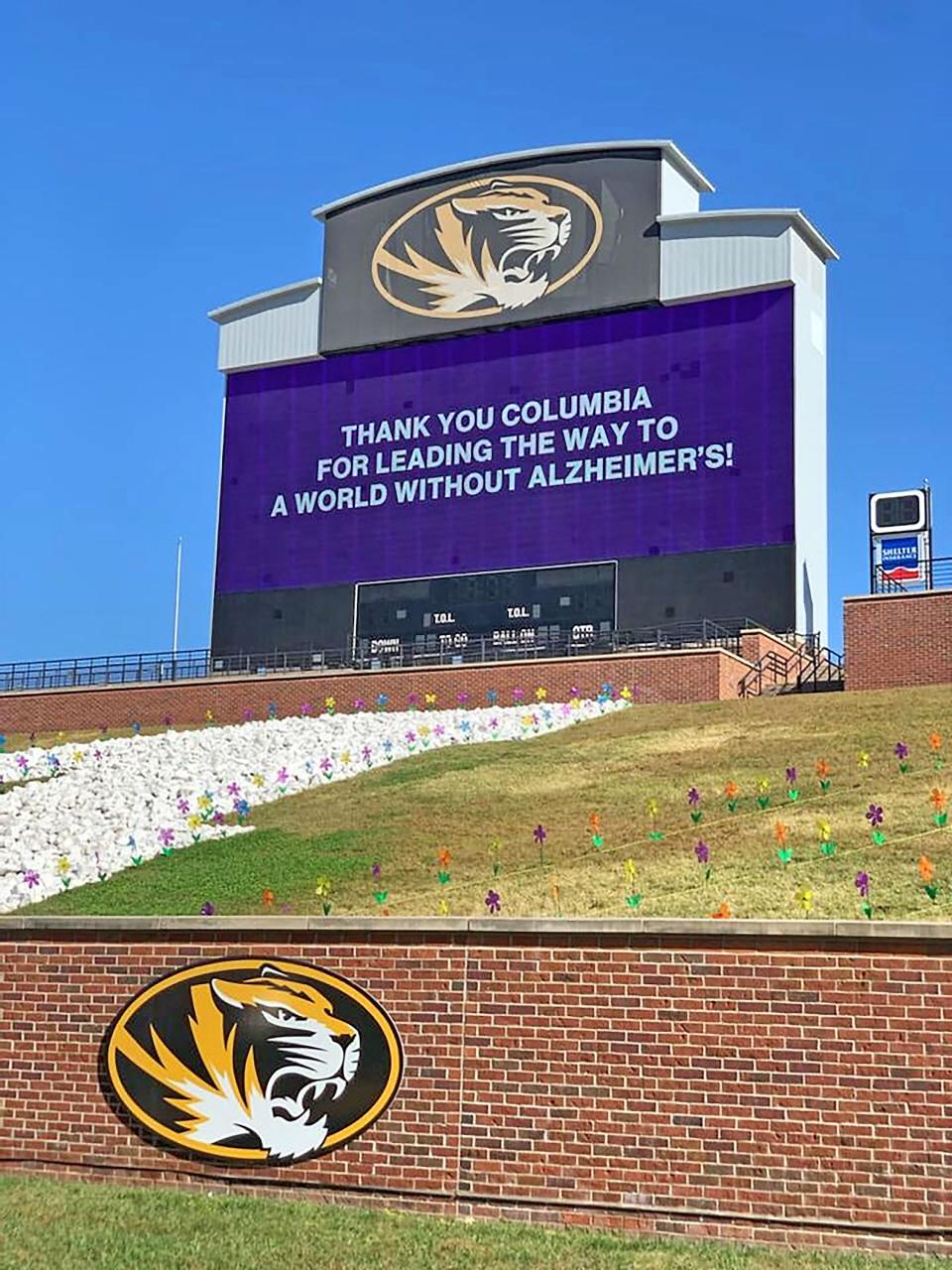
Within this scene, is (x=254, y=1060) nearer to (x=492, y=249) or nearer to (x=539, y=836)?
(x=539, y=836)

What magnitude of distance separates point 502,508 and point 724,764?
20.6 m

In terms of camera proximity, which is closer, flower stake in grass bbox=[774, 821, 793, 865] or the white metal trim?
flower stake in grass bbox=[774, 821, 793, 865]

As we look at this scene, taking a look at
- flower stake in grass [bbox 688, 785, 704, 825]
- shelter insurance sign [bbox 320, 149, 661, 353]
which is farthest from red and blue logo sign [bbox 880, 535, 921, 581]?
flower stake in grass [bbox 688, 785, 704, 825]

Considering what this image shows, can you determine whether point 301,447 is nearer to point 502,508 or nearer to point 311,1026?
point 502,508

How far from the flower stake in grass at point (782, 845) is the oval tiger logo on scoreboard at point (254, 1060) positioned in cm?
689

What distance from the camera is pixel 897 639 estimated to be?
29.0 meters

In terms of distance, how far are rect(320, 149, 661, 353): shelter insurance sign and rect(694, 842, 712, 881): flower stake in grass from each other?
26.4 m

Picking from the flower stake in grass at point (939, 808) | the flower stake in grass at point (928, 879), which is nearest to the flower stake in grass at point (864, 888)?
the flower stake in grass at point (928, 879)

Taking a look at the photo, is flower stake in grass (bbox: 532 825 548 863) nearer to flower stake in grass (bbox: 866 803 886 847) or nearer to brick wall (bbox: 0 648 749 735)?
flower stake in grass (bbox: 866 803 886 847)

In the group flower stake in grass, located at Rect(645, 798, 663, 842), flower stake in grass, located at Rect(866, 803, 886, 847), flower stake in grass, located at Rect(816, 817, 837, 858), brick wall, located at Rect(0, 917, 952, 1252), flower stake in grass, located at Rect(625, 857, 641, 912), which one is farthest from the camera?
flower stake in grass, located at Rect(645, 798, 663, 842)

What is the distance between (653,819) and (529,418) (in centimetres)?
2404

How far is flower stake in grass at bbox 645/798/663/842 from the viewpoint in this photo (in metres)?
18.5

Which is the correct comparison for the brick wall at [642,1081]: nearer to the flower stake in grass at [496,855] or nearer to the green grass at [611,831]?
the green grass at [611,831]

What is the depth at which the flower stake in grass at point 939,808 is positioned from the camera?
17141 millimetres
